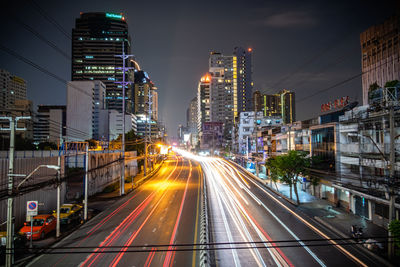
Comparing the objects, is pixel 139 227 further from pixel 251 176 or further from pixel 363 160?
pixel 251 176

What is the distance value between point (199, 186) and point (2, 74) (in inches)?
8108

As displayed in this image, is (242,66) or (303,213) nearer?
(303,213)

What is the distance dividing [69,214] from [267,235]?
17.9 metres

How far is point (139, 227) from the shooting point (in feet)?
67.8

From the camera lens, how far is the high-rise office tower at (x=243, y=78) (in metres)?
180

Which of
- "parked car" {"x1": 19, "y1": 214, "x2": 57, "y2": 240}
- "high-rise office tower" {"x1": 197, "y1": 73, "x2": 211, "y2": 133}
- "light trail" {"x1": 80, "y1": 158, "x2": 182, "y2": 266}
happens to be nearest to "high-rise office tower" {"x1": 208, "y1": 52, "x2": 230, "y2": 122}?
"high-rise office tower" {"x1": 197, "y1": 73, "x2": 211, "y2": 133}

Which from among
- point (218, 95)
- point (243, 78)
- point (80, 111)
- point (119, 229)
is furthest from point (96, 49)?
point (119, 229)

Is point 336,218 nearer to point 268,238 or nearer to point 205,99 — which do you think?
point 268,238

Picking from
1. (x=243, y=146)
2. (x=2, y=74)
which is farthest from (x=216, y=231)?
(x=2, y=74)

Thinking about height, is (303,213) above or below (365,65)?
below

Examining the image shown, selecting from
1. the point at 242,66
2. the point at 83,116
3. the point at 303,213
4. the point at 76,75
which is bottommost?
the point at 303,213

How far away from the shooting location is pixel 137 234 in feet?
62.4

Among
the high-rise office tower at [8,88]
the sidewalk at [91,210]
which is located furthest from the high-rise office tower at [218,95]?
the high-rise office tower at [8,88]

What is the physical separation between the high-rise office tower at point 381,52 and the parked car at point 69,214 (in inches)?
3477
